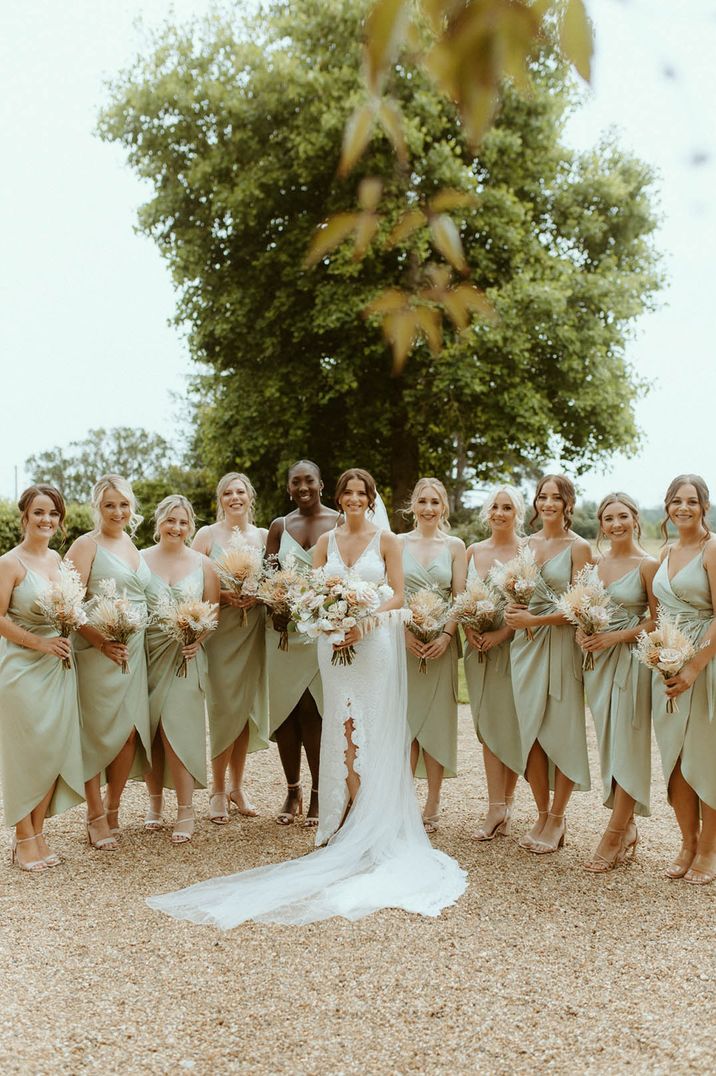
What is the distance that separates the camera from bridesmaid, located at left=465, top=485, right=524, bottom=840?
6586 millimetres

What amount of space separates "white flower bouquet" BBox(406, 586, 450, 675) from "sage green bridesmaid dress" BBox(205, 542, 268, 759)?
126cm

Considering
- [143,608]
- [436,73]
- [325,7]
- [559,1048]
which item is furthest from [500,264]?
[436,73]

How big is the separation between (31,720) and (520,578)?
10.6ft

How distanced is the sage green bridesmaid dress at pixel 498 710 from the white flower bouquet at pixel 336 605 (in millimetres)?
891

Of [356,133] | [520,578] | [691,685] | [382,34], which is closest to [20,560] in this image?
[520,578]

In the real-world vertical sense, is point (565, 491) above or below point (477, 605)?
above

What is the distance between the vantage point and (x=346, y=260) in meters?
15.5

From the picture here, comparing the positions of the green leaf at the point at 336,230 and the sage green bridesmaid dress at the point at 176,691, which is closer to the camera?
the green leaf at the point at 336,230

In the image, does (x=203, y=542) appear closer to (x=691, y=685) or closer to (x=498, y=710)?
Answer: (x=498, y=710)

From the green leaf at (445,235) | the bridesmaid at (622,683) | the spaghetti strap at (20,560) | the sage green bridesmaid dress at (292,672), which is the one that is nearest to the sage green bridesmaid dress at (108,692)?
the spaghetti strap at (20,560)

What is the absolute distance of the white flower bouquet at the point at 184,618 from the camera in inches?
254

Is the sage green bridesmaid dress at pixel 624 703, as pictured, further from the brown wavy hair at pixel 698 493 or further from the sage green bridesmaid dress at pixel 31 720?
the sage green bridesmaid dress at pixel 31 720

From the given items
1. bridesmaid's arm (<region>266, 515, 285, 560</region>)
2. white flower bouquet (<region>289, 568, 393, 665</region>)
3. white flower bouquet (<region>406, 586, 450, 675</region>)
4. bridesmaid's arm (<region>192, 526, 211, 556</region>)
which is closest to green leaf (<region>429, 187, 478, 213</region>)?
white flower bouquet (<region>289, 568, 393, 665</region>)

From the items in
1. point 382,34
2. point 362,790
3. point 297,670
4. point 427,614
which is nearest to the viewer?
point 382,34
